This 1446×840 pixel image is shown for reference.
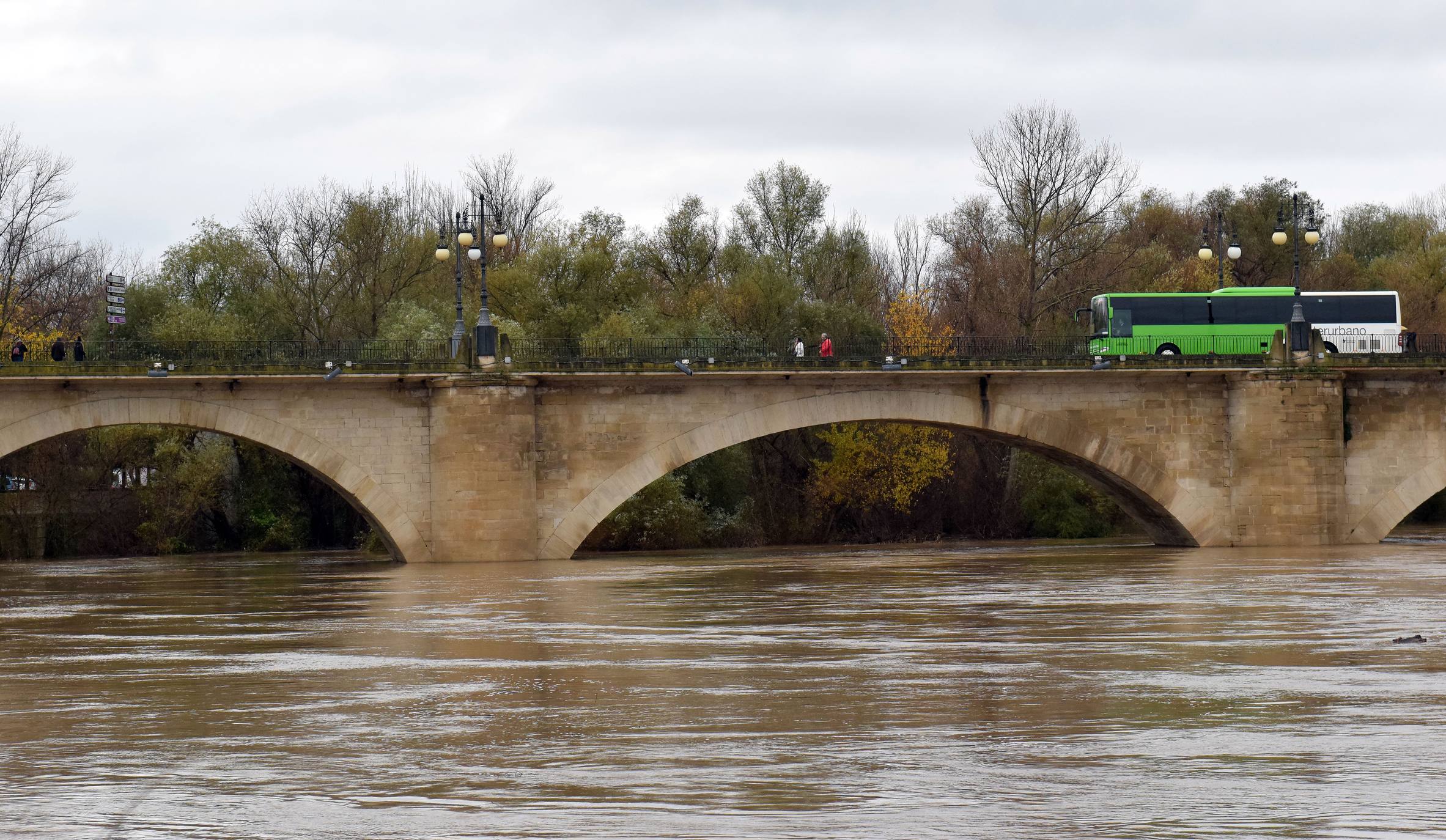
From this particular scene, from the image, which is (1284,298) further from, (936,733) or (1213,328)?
(936,733)

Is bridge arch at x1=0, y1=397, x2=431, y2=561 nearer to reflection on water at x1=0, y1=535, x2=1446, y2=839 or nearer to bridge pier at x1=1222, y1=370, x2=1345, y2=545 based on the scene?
reflection on water at x1=0, y1=535, x2=1446, y2=839

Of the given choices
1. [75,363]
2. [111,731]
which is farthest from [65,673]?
[75,363]

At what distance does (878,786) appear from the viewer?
8.37 meters

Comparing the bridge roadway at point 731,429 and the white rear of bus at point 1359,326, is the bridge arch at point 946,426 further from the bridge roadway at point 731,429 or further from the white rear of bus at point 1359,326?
the white rear of bus at point 1359,326

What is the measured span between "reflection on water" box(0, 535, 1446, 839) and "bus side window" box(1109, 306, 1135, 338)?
75.8 feet

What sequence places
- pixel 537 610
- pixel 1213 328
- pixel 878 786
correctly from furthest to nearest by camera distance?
pixel 1213 328 → pixel 537 610 → pixel 878 786

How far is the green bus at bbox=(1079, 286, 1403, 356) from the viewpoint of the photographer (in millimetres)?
45969

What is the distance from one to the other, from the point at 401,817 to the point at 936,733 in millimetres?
3549

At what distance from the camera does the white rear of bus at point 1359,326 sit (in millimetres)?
45812

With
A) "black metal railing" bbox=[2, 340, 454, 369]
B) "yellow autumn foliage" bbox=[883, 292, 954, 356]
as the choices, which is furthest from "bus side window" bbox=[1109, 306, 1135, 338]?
"black metal railing" bbox=[2, 340, 454, 369]

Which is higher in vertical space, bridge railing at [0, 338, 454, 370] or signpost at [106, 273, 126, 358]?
signpost at [106, 273, 126, 358]

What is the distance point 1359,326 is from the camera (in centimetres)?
4684

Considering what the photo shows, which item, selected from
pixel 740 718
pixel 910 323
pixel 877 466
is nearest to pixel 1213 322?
pixel 877 466

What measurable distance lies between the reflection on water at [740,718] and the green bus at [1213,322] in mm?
23177
